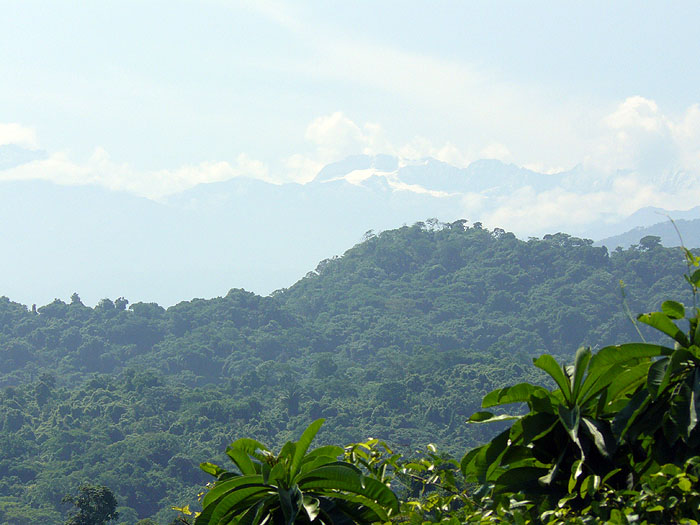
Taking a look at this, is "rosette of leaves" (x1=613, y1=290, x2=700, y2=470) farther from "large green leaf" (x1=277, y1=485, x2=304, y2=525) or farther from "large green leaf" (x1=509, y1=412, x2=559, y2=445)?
"large green leaf" (x1=277, y1=485, x2=304, y2=525)

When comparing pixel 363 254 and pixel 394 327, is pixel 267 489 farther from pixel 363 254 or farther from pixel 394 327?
pixel 363 254

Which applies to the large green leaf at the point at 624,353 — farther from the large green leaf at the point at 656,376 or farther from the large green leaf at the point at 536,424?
the large green leaf at the point at 536,424

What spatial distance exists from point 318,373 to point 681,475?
8077 cm

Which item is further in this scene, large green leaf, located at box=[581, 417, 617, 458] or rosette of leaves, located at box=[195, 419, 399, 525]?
rosette of leaves, located at box=[195, 419, 399, 525]

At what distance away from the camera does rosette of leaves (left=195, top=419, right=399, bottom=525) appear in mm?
4242

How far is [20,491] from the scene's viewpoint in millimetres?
53094

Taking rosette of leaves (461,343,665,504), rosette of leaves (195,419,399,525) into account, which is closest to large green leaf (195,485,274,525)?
rosette of leaves (195,419,399,525)

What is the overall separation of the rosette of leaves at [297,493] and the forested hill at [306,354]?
48210 millimetres

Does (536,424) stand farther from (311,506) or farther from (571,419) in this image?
(311,506)

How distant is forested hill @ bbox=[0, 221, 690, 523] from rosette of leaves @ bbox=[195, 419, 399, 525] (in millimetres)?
48210

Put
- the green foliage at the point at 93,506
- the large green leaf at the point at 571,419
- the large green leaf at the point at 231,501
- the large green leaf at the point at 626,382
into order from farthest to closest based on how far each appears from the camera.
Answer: the green foliage at the point at 93,506 → the large green leaf at the point at 231,501 → the large green leaf at the point at 626,382 → the large green leaf at the point at 571,419

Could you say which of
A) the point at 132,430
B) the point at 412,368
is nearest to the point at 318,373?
the point at 412,368

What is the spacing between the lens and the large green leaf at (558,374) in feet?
13.5

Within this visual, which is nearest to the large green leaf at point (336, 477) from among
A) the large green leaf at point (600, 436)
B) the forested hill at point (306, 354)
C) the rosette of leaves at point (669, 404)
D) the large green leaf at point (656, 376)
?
the large green leaf at point (600, 436)
